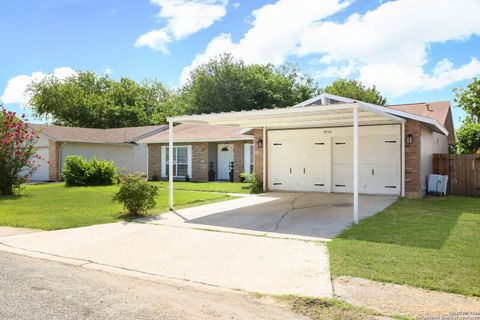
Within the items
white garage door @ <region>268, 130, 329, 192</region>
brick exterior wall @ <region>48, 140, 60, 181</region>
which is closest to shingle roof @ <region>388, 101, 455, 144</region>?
→ white garage door @ <region>268, 130, 329, 192</region>

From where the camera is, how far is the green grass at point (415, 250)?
4.86m

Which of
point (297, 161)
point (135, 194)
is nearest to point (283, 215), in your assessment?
point (135, 194)

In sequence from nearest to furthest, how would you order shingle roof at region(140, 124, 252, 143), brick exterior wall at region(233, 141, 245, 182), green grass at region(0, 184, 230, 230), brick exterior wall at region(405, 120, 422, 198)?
1. green grass at region(0, 184, 230, 230)
2. brick exterior wall at region(405, 120, 422, 198)
3. brick exterior wall at region(233, 141, 245, 182)
4. shingle roof at region(140, 124, 252, 143)

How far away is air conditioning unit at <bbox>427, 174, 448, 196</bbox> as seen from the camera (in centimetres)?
1419

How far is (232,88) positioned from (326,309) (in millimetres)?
32973

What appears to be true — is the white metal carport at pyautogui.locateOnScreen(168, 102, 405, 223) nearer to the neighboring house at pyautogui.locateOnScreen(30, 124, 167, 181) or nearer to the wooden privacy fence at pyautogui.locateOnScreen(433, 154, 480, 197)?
the wooden privacy fence at pyautogui.locateOnScreen(433, 154, 480, 197)

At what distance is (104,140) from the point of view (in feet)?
82.9

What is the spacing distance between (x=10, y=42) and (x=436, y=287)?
24.0 meters

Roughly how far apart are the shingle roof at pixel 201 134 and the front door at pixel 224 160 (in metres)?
0.93

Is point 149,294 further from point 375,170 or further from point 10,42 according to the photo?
point 10,42

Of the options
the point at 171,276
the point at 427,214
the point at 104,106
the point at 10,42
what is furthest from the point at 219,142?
the point at 104,106

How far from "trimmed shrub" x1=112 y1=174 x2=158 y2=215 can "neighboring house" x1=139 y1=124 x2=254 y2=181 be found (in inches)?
422

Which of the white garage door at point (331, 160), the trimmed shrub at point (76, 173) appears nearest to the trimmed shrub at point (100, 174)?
the trimmed shrub at point (76, 173)

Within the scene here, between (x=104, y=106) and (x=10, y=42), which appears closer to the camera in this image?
(x=10, y=42)
